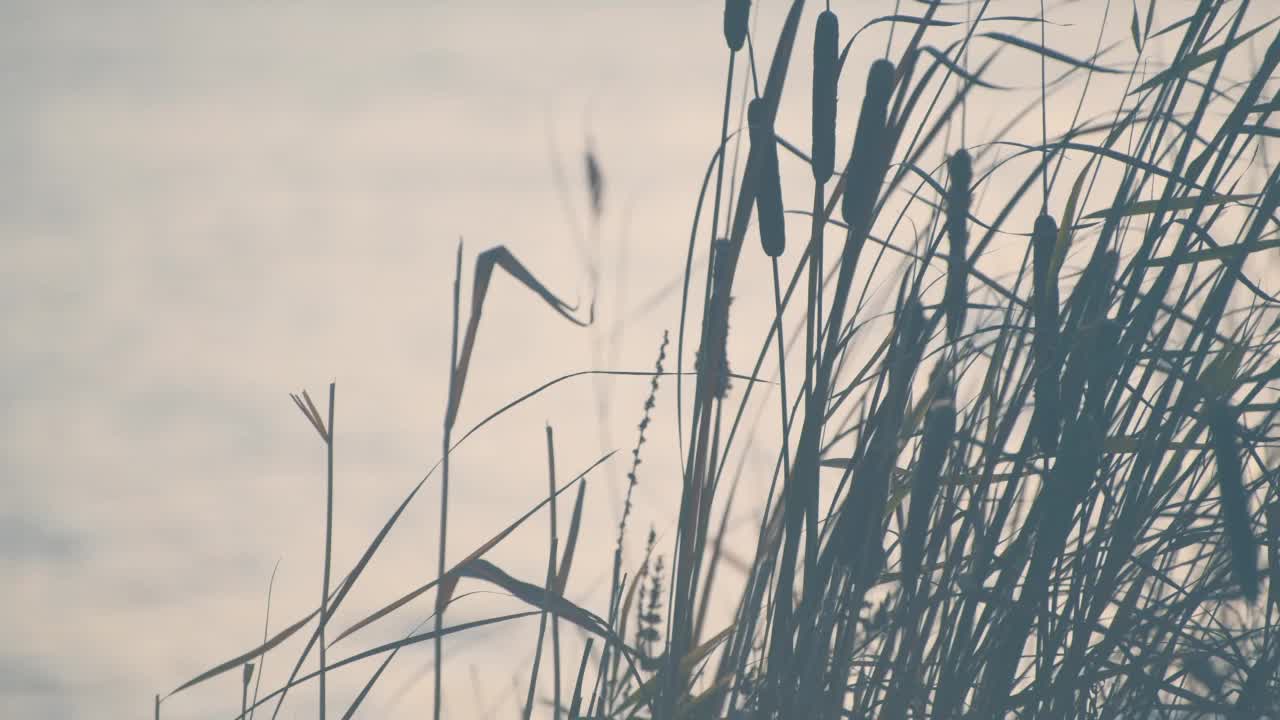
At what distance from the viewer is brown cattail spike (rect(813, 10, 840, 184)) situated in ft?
4.04

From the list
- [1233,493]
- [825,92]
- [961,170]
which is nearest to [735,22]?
[825,92]

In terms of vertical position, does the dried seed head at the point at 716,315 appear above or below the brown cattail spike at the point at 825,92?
below

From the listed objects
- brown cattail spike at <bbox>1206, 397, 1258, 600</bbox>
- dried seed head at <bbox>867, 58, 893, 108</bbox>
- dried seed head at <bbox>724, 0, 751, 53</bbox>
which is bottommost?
brown cattail spike at <bbox>1206, 397, 1258, 600</bbox>

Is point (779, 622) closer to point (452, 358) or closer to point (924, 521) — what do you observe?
point (924, 521)

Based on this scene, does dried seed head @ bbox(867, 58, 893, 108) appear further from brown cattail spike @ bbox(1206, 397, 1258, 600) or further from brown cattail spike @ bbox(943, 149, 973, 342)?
brown cattail spike @ bbox(1206, 397, 1258, 600)

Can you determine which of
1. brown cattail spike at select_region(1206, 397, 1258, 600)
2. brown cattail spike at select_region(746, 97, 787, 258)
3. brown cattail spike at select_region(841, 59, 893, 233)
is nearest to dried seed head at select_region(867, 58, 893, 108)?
brown cattail spike at select_region(841, 59, 893, 233)

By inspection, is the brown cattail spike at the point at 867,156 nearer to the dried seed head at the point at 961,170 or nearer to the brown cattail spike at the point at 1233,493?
the dried seed head at the point at 961,170

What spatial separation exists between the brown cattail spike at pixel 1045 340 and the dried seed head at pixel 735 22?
43 cm

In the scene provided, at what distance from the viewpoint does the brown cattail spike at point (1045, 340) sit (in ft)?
4.03

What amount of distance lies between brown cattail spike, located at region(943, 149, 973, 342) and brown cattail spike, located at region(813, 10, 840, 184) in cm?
15

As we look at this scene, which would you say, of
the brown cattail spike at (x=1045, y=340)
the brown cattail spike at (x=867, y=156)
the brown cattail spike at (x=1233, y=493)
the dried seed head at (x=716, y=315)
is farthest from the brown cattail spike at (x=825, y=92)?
the brown cattail spike at (x=1233, y=493)

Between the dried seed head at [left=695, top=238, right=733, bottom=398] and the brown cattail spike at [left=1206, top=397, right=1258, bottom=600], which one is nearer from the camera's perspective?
the brown cattail spike at [left=1206, top=397, right=1258, bottom=600]

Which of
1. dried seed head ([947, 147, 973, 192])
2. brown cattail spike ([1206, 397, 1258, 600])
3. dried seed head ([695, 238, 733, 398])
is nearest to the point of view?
brown cattail spike ([1206, 397, 1258, 600])

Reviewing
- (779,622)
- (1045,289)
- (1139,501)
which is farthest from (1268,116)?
(779,622)
